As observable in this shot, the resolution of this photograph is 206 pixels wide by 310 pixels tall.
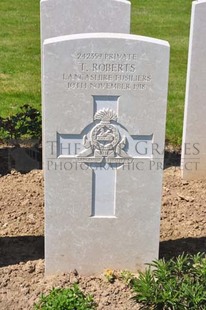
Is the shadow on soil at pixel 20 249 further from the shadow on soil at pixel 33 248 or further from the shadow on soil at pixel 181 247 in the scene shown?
the shadow on soil at pixel 181 247

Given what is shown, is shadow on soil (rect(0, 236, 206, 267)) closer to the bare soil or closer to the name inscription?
the bare soil

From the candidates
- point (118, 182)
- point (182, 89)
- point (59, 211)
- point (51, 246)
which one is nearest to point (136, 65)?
point (118, 182)

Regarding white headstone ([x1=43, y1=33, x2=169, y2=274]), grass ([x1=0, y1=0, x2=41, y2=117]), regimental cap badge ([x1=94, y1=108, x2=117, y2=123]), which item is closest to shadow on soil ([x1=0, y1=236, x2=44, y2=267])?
white headstone ([x1=43, y1=33, x2=169, y2=274])

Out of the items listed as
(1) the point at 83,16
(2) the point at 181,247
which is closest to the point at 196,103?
(1) the point at 83,16

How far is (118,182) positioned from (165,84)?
32.5 inches

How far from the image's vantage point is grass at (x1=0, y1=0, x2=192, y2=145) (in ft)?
29.8

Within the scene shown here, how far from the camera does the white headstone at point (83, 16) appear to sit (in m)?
6.19

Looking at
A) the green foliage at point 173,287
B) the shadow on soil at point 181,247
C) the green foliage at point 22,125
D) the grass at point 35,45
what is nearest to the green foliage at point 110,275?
the green foliage at point 173,287

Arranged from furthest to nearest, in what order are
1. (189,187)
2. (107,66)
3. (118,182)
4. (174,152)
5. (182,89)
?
(182,89) → (174,152) → (189,187) → (118,182) → (107,66)

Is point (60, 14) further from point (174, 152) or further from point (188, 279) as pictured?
point (188, 279)

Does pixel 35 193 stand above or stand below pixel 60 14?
below

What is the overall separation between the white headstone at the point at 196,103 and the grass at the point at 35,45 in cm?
90

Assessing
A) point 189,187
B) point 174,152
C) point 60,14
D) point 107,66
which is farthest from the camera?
point 174,152

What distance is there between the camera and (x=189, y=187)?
21.7 ft
